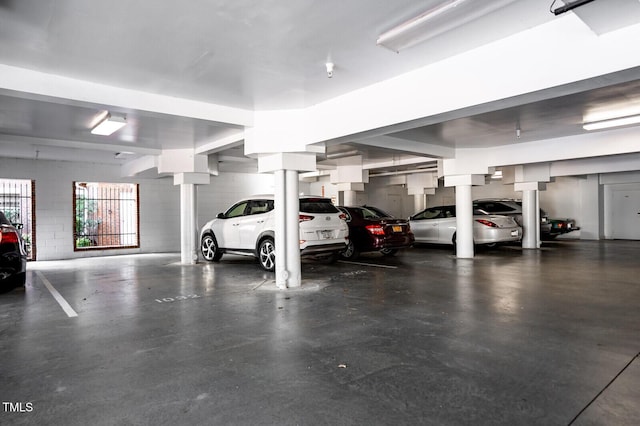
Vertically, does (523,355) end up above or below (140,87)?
below

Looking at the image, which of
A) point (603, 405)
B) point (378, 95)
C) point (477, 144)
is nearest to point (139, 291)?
point (378, 95)

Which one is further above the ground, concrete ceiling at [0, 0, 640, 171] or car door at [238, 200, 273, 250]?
concrete ceiling at [0, 0, 640, 171]

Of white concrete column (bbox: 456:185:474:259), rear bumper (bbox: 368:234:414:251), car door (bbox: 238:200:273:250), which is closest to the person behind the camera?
car door (bbox: 238:200:273:250)

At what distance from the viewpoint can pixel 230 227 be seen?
8.88 metres

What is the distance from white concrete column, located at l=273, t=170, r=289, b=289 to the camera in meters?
6.28

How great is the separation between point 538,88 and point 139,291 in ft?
20.3

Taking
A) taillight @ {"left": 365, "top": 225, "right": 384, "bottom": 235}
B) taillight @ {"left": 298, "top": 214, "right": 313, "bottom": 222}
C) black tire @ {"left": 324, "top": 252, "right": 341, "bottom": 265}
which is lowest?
black tire @ {"left": 324, "top": 252, "right": 341, "bottom": 265}

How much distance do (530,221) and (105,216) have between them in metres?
14.0

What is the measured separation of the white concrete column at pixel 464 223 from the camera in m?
9.83

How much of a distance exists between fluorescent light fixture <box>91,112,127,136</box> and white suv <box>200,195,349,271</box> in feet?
10.1

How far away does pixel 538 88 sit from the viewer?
354cm

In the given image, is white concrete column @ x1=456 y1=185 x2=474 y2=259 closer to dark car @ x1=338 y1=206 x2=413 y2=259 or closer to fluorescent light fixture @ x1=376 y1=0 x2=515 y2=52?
dark car @ x1=338 y1=206 x2=413 y2=259

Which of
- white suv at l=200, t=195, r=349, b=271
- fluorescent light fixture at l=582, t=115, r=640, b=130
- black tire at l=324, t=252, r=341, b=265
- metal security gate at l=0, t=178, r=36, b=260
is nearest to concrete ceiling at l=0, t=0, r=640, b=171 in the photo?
fluorescent light fixture at l=582, t=115, r=640, b=130

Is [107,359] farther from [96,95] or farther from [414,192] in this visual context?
[414,192]
